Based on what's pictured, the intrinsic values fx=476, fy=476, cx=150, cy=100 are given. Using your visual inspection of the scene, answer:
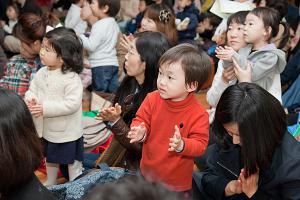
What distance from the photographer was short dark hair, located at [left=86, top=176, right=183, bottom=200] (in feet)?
2.60

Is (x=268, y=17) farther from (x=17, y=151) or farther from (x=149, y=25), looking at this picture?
(x=17, y=151)

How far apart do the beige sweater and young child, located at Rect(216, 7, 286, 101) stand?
2.63 feet

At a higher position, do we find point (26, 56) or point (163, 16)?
point (163, 16)

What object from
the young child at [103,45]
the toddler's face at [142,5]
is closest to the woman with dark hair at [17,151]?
the young child at [103,45]

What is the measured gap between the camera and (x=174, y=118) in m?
2.00

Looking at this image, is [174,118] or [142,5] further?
[142,5]

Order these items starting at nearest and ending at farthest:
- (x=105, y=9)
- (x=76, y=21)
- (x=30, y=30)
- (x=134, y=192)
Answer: (x=134, y=192) → (x=30, y=30) → (x=105, y=9) → (x=76, y=21)

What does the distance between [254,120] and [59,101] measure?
1.18m

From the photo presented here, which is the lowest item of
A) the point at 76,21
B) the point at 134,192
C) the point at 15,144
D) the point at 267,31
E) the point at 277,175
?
the point at 76,21

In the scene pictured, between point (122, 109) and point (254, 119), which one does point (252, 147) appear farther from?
point (122, 109)

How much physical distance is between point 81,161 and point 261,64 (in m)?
1.18

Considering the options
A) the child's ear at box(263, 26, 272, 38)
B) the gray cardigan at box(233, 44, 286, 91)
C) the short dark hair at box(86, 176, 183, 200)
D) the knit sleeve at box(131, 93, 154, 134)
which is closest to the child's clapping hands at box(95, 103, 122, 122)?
the knit sleeve at box(131, 93, 154, 134)

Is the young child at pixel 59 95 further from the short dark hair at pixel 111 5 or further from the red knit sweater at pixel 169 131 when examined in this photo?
the short dark hair at pixel 111 5

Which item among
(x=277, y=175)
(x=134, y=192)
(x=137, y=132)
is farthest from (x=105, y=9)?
(x=134, y=192)
